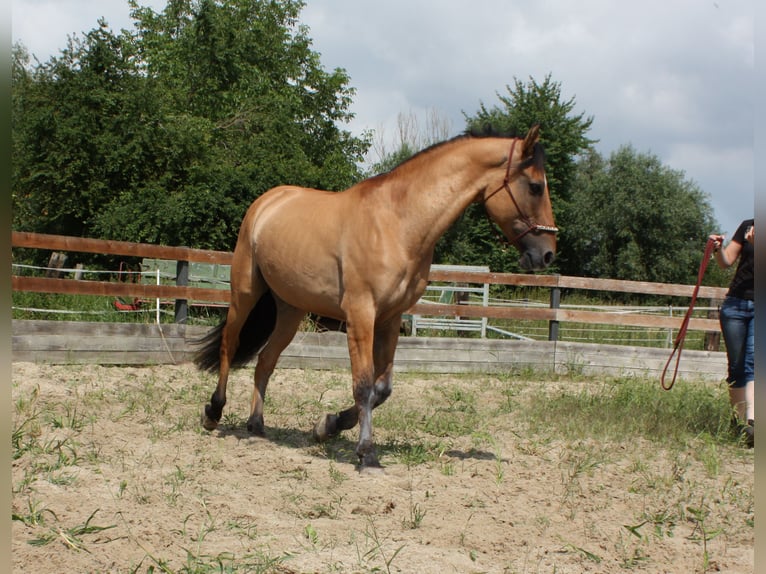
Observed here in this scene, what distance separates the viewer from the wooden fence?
714 centimetres

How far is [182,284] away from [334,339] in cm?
197

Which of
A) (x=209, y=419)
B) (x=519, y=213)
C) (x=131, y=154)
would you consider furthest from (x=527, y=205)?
(x=131, y=154)

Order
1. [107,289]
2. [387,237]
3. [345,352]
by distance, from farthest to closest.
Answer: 1. [345,352]
2. [107,289]
3. [387,237]

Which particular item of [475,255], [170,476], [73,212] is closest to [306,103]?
[475,255]

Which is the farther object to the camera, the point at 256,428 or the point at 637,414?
the point at 637,414

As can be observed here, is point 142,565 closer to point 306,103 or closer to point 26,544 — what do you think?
point 26,544

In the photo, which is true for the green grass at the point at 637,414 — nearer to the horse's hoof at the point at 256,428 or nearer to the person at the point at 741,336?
the person at the point at 741,336

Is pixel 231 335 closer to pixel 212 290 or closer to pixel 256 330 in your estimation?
pixel 256 330

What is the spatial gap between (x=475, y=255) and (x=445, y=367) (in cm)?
1946

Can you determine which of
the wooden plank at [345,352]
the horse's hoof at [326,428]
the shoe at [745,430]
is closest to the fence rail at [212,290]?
the wooden plank at [345,352]

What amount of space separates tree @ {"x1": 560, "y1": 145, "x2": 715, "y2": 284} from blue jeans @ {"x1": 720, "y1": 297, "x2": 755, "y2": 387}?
2722 centimetres

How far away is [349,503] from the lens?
3.62 meters

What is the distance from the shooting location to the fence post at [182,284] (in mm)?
8102

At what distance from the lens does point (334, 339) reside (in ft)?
28.2
